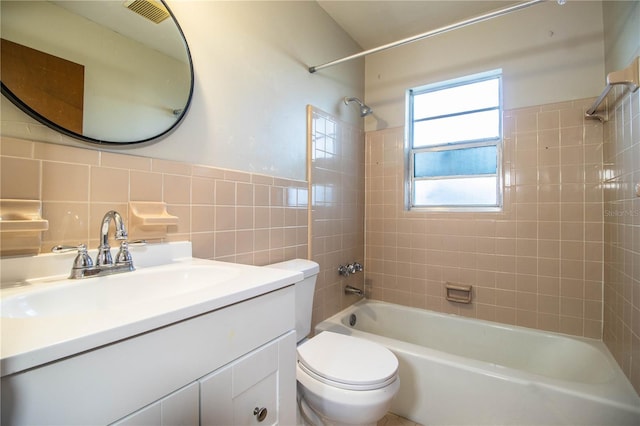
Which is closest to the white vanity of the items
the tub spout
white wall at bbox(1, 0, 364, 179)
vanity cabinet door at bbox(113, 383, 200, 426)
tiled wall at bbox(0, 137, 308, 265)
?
vanity cabinet door at bbox(113, 383, 200, 426)

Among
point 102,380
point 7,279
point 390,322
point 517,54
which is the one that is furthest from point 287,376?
point 517,54

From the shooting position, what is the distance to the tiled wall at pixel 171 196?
770 mm

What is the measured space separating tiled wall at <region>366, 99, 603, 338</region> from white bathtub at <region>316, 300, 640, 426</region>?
5.1 inches

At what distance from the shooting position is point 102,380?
45cm

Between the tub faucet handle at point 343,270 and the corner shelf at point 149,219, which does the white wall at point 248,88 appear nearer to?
the corner shelf at point 149,219

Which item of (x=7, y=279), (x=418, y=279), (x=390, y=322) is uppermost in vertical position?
(x=7, y=279)

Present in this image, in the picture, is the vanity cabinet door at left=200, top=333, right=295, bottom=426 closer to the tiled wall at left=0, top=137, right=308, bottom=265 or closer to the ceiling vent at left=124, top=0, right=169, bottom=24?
the tiled wall at left=0, top=137, right=308, bottom=265

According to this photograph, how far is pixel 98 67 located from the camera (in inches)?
34.9

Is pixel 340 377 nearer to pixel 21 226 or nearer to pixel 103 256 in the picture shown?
pixel 103 256

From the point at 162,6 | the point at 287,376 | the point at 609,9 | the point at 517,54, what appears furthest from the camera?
the point at 517,54

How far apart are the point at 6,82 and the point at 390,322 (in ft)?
7.86

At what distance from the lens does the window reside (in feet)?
6.83

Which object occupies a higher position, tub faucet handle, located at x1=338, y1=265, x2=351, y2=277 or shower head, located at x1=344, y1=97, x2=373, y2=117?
shower head, located at x1=344, y1=97, x2=373, y2=117

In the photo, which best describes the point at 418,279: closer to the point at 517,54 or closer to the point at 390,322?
the point at 390,322
